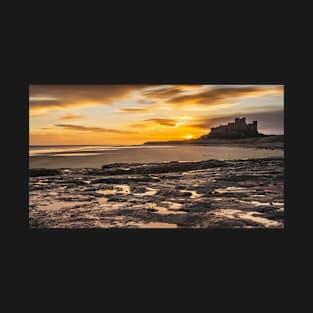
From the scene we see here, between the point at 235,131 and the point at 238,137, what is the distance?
9cm

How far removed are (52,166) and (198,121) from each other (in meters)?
1.91

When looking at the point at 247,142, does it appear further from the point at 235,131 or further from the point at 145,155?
the point at 145,155


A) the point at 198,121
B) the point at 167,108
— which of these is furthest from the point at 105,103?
the point at 198,121

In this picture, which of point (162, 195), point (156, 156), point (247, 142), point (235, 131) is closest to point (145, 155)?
point (156, 156)

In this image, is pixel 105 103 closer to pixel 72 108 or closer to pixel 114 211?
pixel 72 108

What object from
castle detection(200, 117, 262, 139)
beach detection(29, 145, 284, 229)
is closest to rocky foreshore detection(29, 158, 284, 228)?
beach detection(29, 145, 284, 229)

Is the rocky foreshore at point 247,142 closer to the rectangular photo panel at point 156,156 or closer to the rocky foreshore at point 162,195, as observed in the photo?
the rectangular photo panel at point 156,156

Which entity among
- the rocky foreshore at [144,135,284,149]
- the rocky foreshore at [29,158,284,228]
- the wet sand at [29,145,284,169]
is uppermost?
the rocky foreshore at [144,135,284,149]

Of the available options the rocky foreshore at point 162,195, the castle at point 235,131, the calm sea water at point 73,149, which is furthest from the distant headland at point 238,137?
the calm sea water at point 73,149

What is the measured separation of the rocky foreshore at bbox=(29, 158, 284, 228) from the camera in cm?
534

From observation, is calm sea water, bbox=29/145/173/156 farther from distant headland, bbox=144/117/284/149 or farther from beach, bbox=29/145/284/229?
distant headland, bbox=144/117/284/149

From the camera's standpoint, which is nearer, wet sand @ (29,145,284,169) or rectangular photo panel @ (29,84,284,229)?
rectangular photo panel @ (29,84,284,229)

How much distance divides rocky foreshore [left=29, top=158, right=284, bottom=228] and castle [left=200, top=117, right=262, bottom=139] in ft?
1.10

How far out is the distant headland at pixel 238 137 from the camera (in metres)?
5.51
